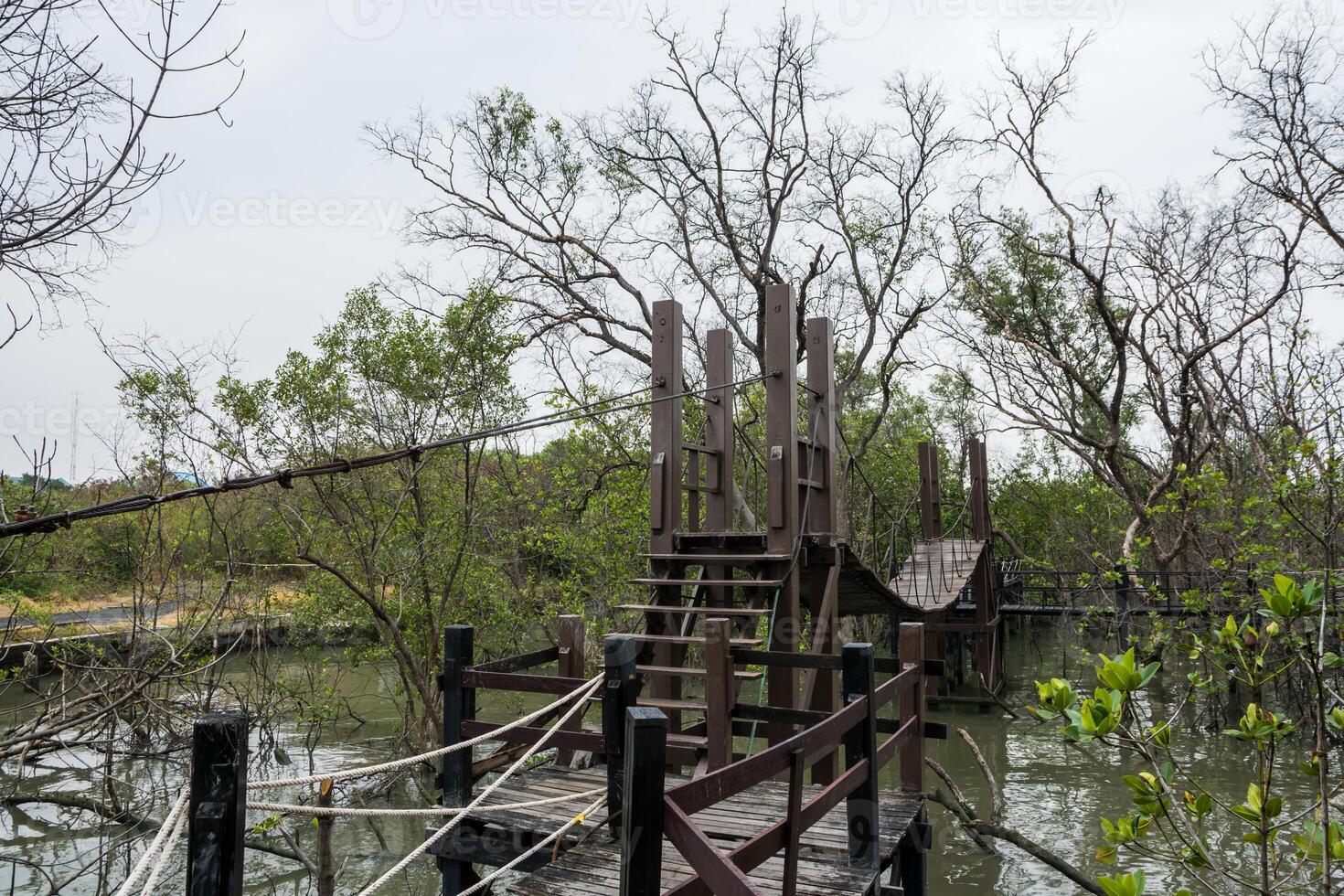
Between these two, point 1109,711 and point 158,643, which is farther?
point 158,643

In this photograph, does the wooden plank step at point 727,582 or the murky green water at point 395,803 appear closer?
the wooden plank step at point 727,582

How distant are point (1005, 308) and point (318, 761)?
15725 mm

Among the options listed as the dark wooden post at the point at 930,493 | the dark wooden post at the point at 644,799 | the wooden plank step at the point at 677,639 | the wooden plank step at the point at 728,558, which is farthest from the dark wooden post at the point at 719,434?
the dark wooden post at the point at 930,493

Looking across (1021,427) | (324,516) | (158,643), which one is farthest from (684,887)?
(1021,427)

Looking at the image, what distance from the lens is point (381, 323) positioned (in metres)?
11.5

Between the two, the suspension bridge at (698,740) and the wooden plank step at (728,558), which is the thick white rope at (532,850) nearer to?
the suspension bridge at (698,740)

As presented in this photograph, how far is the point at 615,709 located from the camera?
3.79 metres

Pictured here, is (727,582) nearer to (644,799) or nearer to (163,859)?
(644,799)

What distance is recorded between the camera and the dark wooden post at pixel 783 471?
6.79m

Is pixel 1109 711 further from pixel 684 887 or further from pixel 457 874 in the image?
pixel 457 874

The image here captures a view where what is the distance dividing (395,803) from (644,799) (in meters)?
9.06

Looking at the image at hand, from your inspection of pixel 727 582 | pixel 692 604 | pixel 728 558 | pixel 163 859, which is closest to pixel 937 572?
pixel 692 604

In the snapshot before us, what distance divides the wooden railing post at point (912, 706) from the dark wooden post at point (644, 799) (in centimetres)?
318

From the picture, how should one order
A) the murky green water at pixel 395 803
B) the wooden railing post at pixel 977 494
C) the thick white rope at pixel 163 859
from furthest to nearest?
the wooden railing post at pixel 977 494, the murky green water at pixel 395 803, the thick white rope at pixel 163 859
